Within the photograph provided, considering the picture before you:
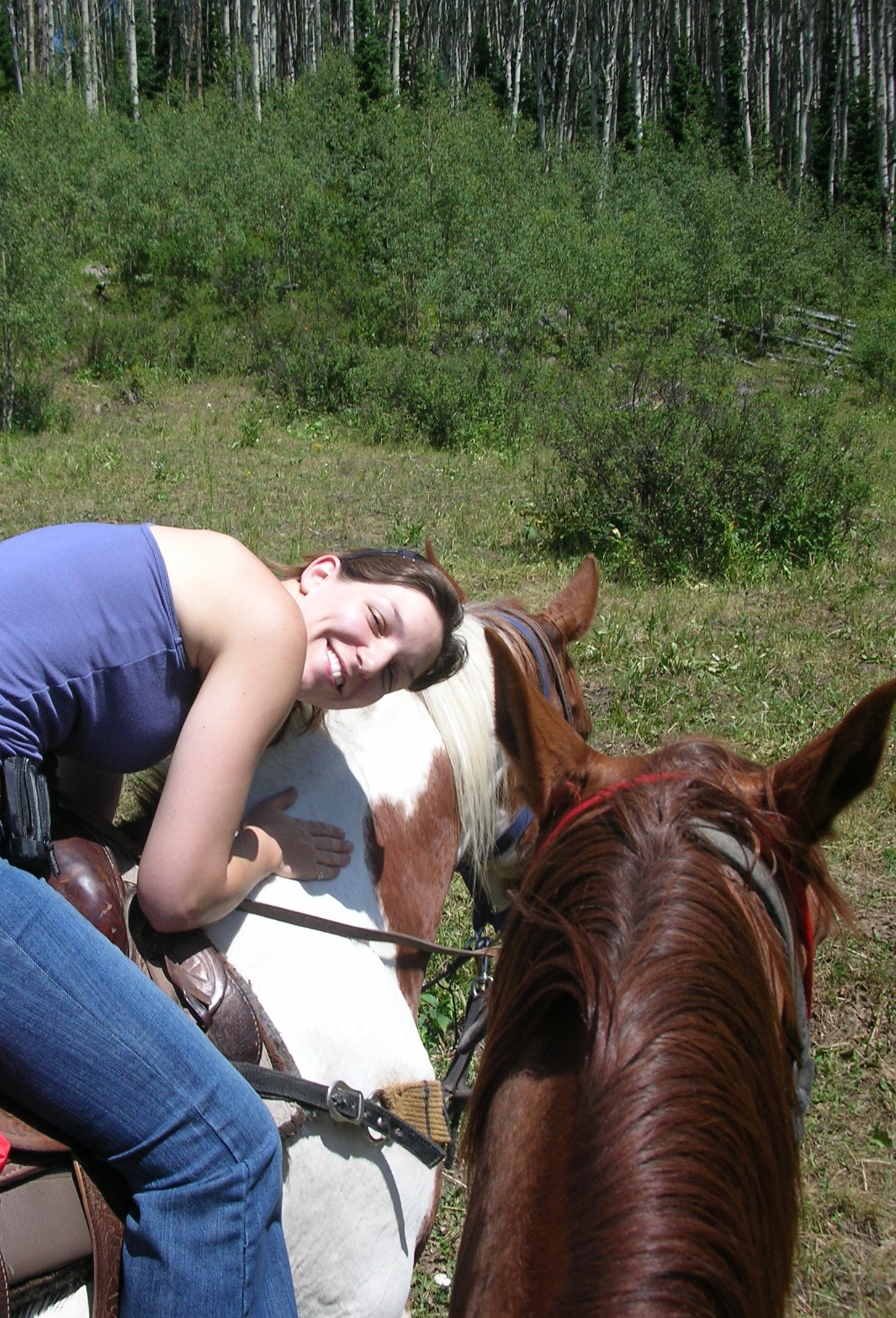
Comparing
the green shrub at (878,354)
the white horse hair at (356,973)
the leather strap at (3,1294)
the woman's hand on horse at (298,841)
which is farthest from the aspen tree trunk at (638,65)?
the leather strap at (3,1294)

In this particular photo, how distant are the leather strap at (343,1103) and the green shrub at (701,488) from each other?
5.67 meters

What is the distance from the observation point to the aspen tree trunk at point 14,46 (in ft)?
108

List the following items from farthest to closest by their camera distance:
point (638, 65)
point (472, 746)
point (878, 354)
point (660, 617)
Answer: point (638, 65) → point (878, 354) → point (660, 617) → point (472, 746)

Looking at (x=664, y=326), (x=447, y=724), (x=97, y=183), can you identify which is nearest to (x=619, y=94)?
(x=97, y=183)

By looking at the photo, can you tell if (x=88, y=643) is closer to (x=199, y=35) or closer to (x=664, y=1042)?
(x=664, y=1042)

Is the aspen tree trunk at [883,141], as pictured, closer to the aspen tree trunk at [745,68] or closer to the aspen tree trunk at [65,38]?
the aspen tree trunk at [745,68]

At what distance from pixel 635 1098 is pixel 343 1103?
31.0 inches

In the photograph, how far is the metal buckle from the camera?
155 centimetres

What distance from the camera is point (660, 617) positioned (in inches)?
228

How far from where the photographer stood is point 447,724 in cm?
207

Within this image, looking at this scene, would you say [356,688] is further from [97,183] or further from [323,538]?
[97,183]

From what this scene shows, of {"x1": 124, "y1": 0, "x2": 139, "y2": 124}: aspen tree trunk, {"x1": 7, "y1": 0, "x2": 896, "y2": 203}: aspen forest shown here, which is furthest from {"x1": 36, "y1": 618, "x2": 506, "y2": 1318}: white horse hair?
{"x1": 124, "y1": 0, "x2": 139, "y2": 124}: aspen tree trunk

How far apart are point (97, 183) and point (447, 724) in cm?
2087

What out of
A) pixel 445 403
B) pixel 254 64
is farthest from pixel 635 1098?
pixel 254 64
